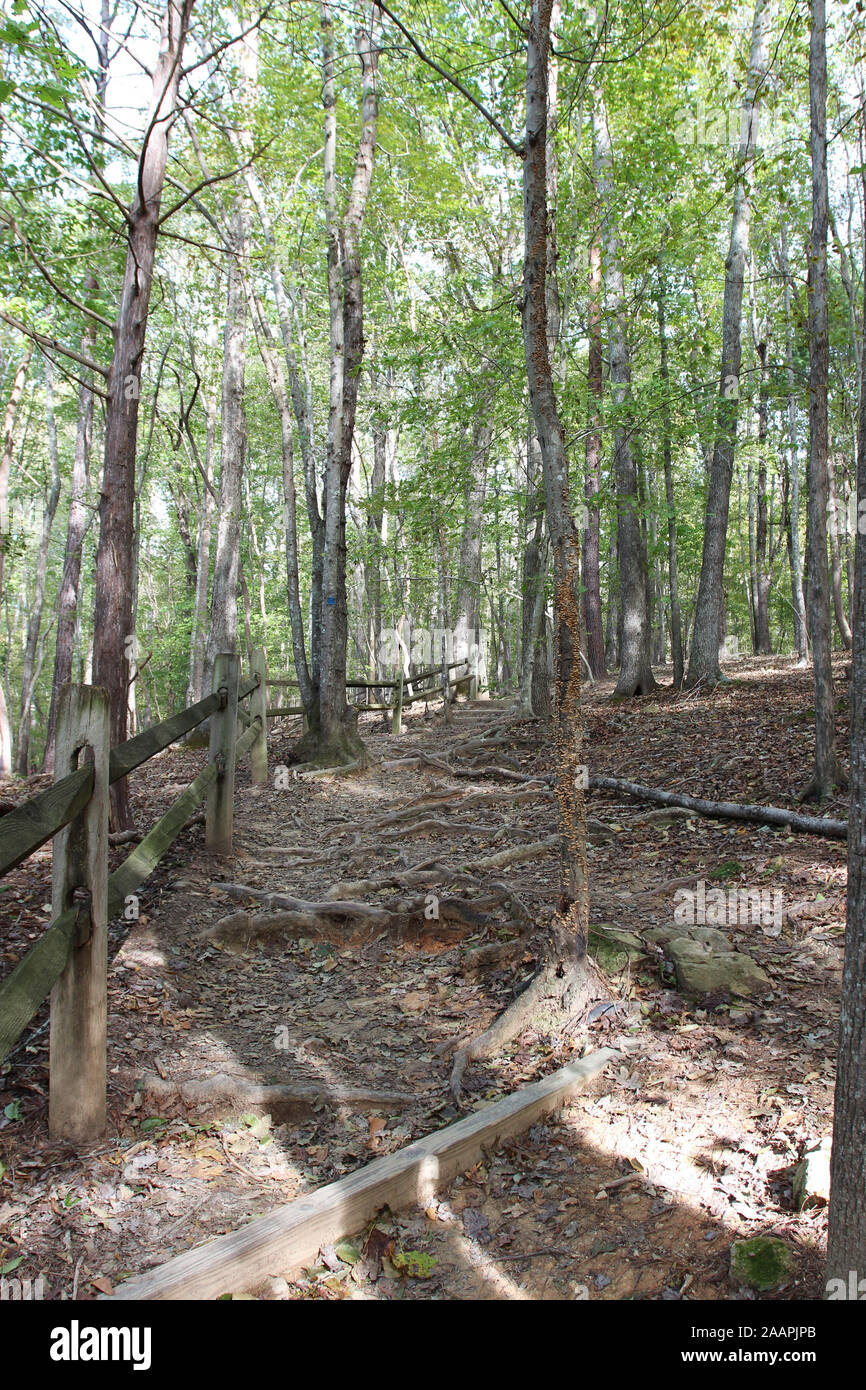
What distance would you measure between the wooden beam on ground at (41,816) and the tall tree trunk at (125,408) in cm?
346

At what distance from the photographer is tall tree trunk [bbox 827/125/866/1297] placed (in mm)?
2010

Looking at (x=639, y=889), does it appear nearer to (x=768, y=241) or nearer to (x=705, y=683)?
(x=705, y=683)

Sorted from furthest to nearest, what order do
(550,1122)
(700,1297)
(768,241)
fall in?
(768,241)
(550,1122)
(700,1297)

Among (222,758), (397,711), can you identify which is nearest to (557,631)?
(222,758)

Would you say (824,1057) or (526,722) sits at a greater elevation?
(526,722)

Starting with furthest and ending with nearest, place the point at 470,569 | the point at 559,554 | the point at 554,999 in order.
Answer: the point at 470,569, the point at 559,554, the point at 554,999

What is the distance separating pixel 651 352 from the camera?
19.9 meters

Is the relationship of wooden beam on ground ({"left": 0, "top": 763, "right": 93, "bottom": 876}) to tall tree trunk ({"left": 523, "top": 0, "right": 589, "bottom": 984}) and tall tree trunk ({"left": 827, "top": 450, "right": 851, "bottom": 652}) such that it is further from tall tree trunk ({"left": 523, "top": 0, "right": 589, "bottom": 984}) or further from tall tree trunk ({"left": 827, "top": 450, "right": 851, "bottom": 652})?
tall tree trunk ({"left": 827, "top": 450, "right": 851, "bottom": 652})

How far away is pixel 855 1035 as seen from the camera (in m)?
2.03

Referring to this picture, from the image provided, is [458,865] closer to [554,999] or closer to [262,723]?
[554,999]

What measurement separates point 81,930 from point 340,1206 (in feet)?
4.62

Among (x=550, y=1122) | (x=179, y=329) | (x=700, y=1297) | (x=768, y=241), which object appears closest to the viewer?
(x=700, y=1297)

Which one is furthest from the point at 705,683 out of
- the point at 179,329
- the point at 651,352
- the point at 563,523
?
the point at 179,329
